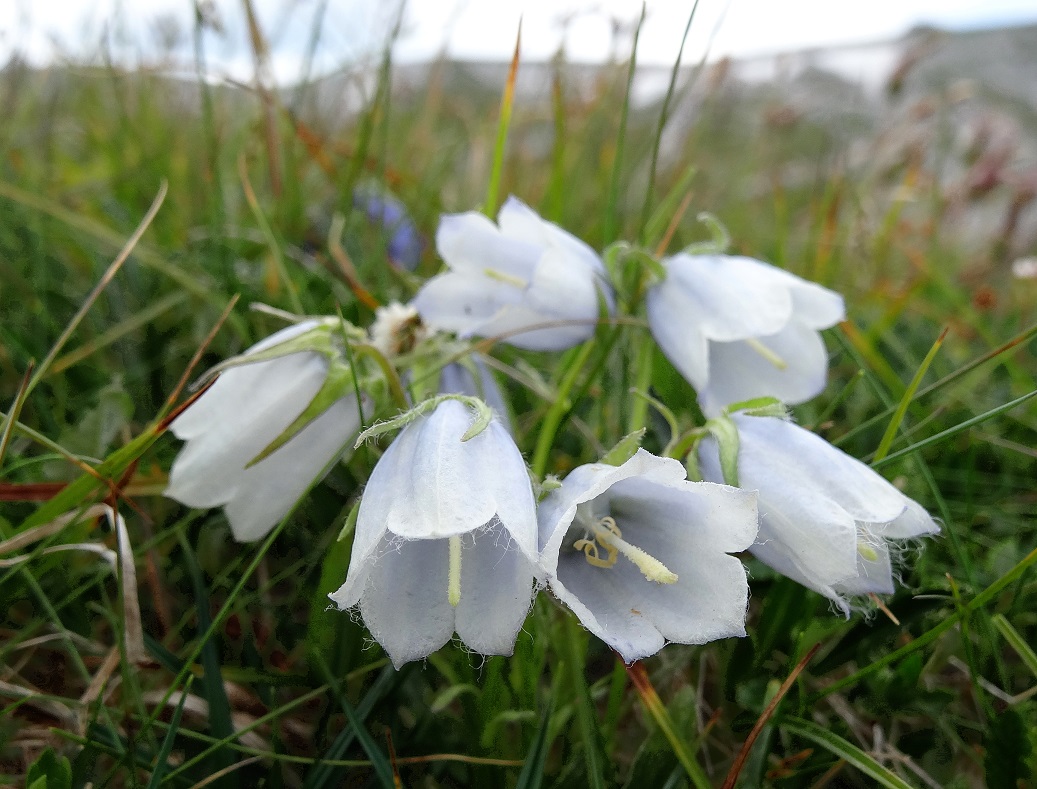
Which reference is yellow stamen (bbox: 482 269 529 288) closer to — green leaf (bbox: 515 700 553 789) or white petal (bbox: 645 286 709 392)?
white petal (bbox: 645 286 709 392)

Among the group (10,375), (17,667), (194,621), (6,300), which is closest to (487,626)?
(194,621)

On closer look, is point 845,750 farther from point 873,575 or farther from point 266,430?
point 266,430

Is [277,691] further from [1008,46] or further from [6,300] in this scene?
[1008,46]

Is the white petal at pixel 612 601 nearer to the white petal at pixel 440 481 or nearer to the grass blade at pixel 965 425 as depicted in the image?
the white petal at pixel 440 481

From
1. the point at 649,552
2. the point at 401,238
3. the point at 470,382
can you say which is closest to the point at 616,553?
the point at 649,552

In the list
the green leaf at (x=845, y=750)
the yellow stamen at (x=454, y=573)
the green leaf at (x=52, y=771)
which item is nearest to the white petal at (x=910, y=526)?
the green leaf at (x=845, y=750)

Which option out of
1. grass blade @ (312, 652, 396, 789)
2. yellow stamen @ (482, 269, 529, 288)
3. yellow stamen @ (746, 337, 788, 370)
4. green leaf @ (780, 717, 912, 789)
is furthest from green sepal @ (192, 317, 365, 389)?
green leaf @ (780, 717, 912, 789)

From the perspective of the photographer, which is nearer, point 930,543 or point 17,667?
point 17,667
